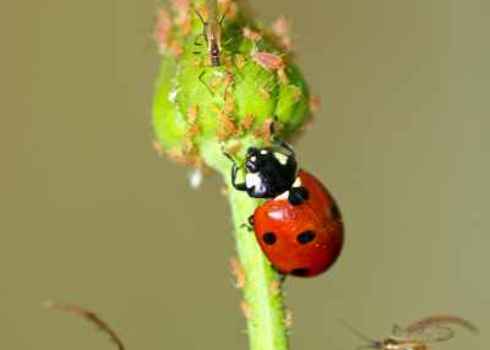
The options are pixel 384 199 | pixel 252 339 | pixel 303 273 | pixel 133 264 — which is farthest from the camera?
pixel 384 199

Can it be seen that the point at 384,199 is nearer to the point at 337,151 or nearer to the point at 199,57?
the point at 337,151

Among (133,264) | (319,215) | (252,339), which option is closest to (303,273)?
(319,215)

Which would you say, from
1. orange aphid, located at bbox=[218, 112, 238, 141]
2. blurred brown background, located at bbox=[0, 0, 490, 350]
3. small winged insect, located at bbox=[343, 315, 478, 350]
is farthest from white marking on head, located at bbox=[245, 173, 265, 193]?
blurred brown background, located at bbox=[0, 0, 490, 350]

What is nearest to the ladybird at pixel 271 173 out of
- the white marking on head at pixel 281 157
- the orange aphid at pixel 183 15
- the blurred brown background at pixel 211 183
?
the white marking on head at pixel 281 157

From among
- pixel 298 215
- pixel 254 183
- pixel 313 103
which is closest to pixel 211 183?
pixel 298 215

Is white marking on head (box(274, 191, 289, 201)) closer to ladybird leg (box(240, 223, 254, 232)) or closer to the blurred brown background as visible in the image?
ladybird leg (box(240, 223, 254, 232))

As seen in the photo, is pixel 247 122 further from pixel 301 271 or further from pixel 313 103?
pixel 301 271
